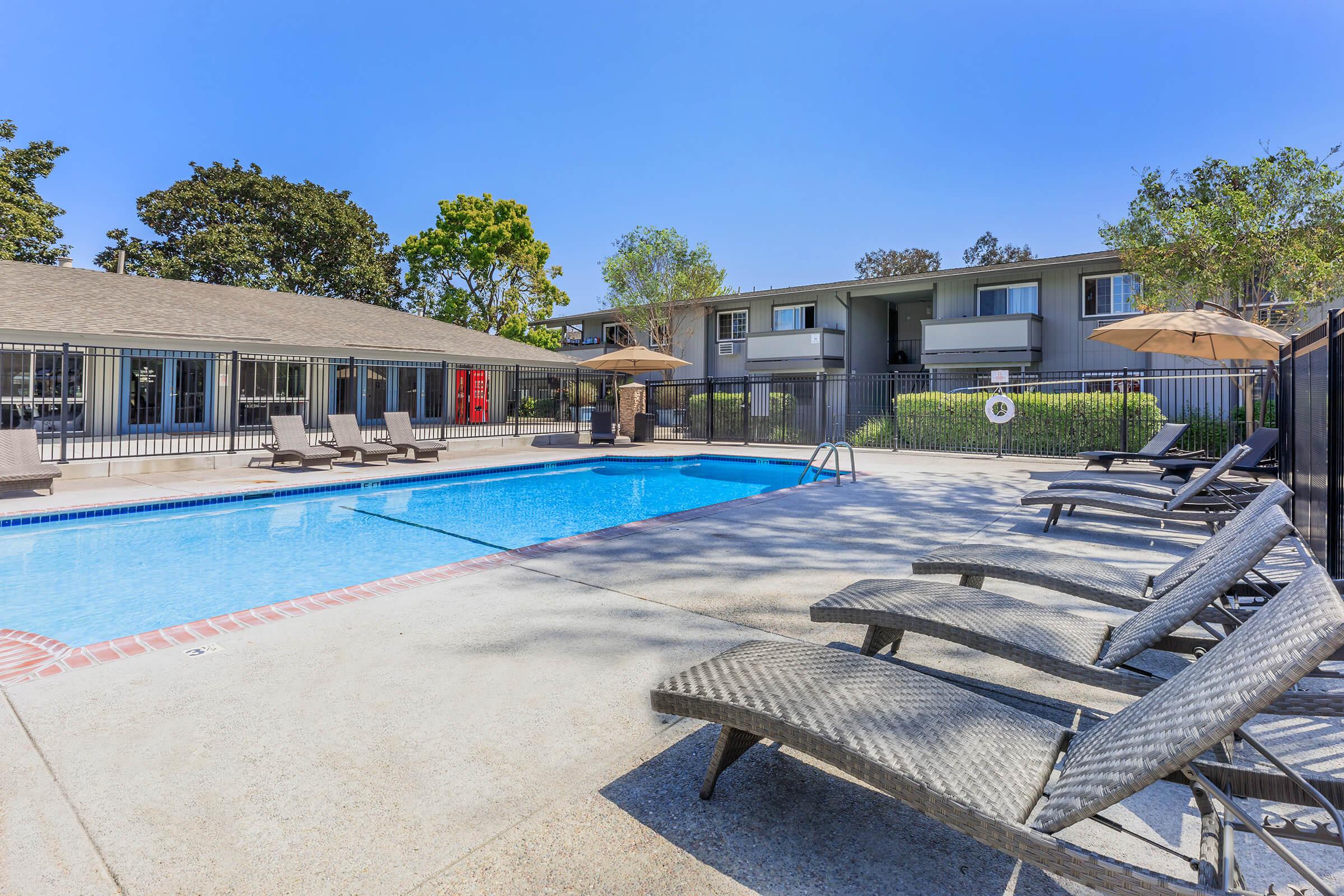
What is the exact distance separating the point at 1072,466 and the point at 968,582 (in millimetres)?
11240

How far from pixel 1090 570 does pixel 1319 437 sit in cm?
224

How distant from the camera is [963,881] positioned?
1.81m

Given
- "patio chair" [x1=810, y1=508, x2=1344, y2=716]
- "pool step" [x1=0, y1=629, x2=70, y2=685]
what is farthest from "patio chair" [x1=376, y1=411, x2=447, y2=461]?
"patio chair" [x1=810, y1=508, x2=1344, y2=716]

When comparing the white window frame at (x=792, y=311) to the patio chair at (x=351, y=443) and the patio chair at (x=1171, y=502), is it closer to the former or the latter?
the patio chair at (x=351, y=443)

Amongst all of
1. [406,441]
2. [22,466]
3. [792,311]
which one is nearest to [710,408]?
[406,441]

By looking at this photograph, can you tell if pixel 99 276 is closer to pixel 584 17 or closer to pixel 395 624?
pixel 584 17

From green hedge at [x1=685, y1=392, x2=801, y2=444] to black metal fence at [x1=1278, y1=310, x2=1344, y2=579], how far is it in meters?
14.0

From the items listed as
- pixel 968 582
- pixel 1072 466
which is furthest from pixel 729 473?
pixel 968 582

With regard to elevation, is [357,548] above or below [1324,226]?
below

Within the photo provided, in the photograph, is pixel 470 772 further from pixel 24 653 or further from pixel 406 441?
pixel 406 441

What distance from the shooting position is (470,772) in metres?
2.32

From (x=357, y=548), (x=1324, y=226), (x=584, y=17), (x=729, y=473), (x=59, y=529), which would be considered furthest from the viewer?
(x=584, y=17)

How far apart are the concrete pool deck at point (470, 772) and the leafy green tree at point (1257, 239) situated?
13.7 metres

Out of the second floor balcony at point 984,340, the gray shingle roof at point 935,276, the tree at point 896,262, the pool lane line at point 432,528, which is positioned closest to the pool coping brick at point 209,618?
the pool lane line at point 432,528
